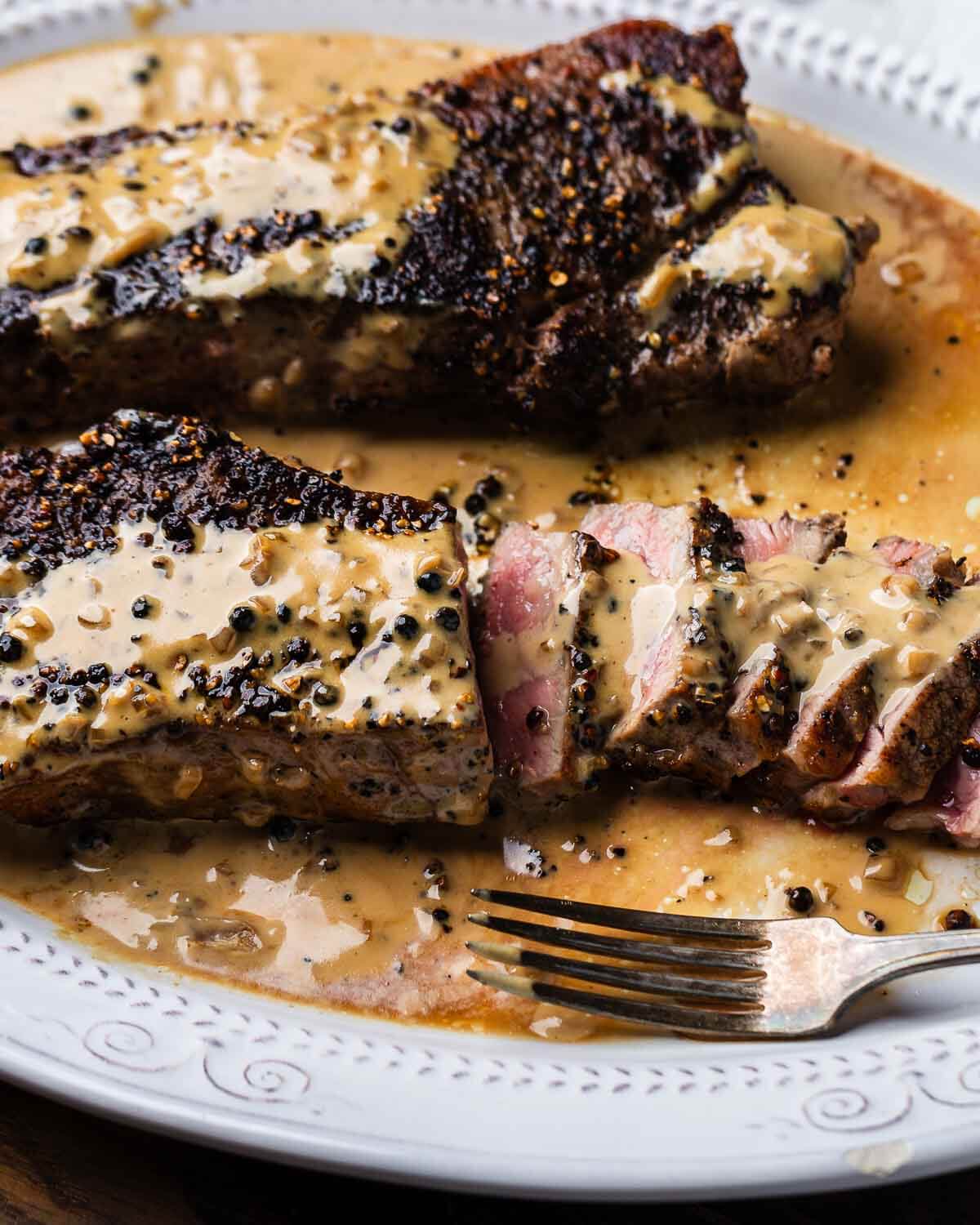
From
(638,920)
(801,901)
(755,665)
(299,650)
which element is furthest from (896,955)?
(299,650)

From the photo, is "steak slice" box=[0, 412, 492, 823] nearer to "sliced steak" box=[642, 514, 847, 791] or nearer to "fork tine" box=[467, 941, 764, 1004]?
"fork tine" box=[467, 941, 764, 1004]

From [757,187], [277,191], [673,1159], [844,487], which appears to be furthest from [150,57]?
[673,1159]

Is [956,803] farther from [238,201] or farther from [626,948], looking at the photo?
[238,201]

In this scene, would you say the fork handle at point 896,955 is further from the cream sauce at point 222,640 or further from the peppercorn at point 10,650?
the peppercorn at point 10,650

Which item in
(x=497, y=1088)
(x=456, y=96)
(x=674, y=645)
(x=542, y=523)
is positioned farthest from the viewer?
(x=456, y=96)

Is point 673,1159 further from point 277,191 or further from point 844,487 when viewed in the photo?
point 277,191
